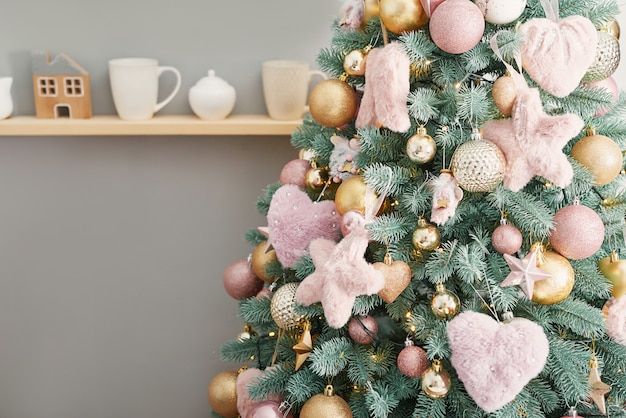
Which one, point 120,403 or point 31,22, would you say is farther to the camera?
point 120,403

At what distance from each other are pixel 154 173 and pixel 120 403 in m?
0.62

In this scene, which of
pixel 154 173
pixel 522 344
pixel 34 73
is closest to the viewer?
pixel 522 344

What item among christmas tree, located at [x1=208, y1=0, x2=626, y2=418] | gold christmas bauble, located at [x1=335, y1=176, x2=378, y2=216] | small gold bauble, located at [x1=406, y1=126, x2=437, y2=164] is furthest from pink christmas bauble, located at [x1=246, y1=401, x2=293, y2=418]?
small gold bauble, located at [x1=406, y1=126, x2=437, y2=164]

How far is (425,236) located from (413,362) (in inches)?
7.2

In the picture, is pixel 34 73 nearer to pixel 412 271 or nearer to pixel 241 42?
pixel 241 42

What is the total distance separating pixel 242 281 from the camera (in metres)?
1.22

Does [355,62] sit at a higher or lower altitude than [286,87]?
higher

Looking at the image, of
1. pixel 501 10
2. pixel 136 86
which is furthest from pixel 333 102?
pixel 136 86

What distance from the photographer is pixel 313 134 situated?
1116 millimetres

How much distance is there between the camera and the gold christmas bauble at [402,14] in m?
0.91

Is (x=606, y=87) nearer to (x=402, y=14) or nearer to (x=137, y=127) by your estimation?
(x=402, y=14)

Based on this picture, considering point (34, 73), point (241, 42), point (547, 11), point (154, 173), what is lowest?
point (154, 173)

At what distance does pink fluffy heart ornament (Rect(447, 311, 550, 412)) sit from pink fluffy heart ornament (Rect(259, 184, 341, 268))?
28 centimetres

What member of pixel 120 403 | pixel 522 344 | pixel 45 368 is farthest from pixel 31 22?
pixel 522 344
